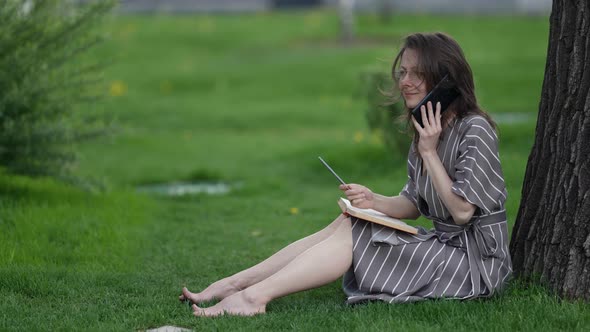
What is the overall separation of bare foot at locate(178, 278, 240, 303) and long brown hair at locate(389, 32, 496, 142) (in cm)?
134

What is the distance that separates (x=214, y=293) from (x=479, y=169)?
4.71 ft

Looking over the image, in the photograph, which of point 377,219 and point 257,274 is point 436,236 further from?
point 257,274

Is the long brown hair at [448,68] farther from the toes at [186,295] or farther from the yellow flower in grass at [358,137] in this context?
the yellow flower in grass at [358,137]

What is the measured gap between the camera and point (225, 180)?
9.04 metres

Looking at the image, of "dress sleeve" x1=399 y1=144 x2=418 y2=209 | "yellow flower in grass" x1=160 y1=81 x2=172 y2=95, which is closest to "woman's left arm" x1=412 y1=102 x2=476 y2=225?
"dress sleeve" x1=399 y1=144 x2=418 y2=209

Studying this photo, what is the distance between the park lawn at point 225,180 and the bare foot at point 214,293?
8 centimetres

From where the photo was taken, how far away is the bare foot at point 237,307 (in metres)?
4.05

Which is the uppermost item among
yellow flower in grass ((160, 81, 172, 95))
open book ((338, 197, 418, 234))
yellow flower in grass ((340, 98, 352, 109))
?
open book ((338, 197, 418, 234))

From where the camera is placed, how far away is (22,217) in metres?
6.10

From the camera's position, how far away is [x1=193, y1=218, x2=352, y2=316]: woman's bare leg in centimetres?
402

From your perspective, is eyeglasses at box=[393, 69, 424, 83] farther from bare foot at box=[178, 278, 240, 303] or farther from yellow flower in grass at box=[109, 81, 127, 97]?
yellow flower in grass at box=[109, 81, 127, 97]

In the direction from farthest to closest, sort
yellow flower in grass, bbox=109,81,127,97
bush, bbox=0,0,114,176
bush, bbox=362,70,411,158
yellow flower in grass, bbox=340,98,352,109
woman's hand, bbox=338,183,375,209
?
yellow flower in grass, bbox=340,98,352,109 < yellow flower in grass, bbox=109,81,127,97 < bush, bbox=362,70,411,158 < bush, bbox=0,0,114,176 < woman's hand, bbox=338,183,375,209

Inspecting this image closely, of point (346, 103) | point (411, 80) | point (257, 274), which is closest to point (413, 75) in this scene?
point (411, 80)

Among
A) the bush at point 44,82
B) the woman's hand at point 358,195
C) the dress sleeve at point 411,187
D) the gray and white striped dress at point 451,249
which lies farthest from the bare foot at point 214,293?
the bush at point 44,82
